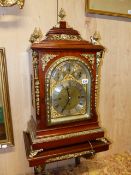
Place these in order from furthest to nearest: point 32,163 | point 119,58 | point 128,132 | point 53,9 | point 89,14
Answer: point 128,132 → point 119,58 → point 89,14 → point 53,9 → point 32,163

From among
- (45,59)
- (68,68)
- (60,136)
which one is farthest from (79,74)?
(60,136)

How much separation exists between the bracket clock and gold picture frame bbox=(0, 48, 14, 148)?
0.20 m

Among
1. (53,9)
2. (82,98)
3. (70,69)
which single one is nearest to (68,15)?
(53,9)

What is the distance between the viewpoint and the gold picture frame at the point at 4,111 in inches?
47.9

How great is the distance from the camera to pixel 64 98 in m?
1.12

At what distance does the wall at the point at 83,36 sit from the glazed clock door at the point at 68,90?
30 centimetres

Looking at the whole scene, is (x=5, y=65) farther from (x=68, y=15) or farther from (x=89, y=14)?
(x=89, y=14)

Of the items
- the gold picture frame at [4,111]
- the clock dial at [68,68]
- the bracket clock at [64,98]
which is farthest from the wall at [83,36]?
the clock dial at [68,68]

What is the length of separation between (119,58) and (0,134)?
1082 millimetres

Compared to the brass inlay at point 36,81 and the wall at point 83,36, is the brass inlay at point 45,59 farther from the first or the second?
the wall at point 83,36

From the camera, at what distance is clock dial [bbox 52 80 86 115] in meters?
1.11

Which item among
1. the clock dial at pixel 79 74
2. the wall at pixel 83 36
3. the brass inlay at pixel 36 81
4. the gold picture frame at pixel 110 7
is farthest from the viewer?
the gold picture frame at pixel 110 7

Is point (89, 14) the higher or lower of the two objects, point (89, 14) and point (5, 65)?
the higher

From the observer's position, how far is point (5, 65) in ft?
4.01
